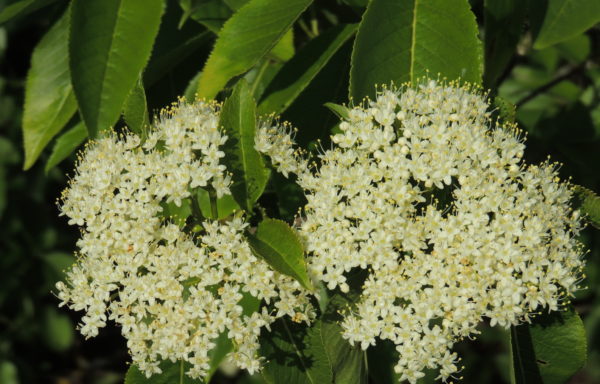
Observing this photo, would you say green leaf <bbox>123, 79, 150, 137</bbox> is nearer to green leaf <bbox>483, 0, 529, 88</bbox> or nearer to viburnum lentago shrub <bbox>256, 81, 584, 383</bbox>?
viburnum lentago shrub <bbox>256, 81, 584, 383</bbox>

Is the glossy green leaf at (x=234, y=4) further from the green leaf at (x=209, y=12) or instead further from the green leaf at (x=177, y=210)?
the green leaf at (x=177, y=210)

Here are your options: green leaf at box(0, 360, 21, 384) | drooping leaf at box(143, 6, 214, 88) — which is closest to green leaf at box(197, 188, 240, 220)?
drooping leaf at box(143, 6, 214, 88)

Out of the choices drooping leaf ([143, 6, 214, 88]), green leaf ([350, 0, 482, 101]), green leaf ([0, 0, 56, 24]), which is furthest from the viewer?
drooping leaf ([143, 6, 214, 88])

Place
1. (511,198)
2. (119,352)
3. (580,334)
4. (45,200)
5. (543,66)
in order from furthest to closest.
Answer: (119,352) → (45,200) → (543,66) → (580,334) → (511,198)

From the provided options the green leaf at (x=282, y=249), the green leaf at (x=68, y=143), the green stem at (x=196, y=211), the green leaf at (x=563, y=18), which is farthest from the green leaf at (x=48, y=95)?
the green leaf at (x=563, y=18)

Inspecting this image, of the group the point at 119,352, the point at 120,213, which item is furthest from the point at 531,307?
the point at 119,352

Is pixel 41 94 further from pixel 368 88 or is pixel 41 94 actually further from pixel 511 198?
pixel 511 198
